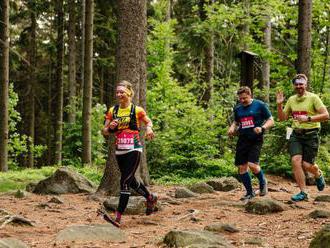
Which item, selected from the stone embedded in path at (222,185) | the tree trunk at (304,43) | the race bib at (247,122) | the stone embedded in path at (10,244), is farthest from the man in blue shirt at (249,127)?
the tree trunk at (304,43)

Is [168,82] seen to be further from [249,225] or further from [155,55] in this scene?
[249,225]

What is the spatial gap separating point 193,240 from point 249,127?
409cm

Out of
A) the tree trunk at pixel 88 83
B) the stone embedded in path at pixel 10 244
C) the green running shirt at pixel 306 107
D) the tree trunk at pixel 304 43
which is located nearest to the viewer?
the stone embedded in path at pixel 10 244

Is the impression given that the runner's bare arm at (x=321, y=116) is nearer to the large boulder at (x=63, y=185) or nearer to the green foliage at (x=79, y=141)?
the large boulder at (x=63, y=185)

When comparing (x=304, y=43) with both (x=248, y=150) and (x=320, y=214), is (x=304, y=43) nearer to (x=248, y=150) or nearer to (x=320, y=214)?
(x=248, y=150)

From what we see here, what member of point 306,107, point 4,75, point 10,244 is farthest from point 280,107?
point 4,75

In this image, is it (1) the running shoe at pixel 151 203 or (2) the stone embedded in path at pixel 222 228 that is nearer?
(2) the stone embedded in path at pixel 222 228

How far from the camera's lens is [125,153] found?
7363 mm

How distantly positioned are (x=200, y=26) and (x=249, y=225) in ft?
43.7

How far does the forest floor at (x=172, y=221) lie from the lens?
6.17 metres

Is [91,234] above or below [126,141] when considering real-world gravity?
below

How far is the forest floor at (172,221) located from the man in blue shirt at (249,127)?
90cm

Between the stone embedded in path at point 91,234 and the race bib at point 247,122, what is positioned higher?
the race bib at point 247,122

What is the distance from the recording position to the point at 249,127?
9195mm
